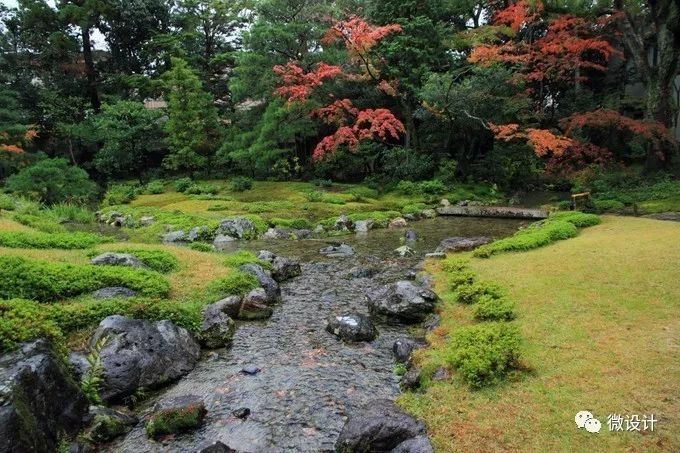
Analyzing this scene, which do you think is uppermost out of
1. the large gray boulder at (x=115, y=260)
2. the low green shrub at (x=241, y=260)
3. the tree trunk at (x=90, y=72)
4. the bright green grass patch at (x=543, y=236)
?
the tree trunk at (x=90, y=72)

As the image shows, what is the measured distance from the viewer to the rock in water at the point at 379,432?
5.67 m

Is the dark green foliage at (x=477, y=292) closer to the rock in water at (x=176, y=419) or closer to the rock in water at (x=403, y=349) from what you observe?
the rock in water at (x=403, y=349)

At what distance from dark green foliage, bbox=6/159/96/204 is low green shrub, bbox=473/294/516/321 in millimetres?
24621

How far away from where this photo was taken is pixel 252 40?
2967 centimetres

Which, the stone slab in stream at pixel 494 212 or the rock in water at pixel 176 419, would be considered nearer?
the rock in water at pixel 176 419

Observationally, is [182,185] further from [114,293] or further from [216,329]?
[216,329]

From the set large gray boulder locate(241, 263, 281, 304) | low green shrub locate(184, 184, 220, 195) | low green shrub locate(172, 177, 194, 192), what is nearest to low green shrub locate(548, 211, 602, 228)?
large gray boulder locate(241, 263, 281, 304)

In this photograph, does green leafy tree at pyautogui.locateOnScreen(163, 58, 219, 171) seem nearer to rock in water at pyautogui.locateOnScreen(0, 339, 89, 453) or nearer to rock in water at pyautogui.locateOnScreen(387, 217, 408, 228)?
rock in water at pyautogui.locateOnScreen(387, 217, 408, 228)

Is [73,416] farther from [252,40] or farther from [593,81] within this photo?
[593,81]

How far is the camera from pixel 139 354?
7684 millimetres

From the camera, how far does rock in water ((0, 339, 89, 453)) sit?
5102 mm

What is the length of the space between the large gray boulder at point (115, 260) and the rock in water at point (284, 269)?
3.96 m

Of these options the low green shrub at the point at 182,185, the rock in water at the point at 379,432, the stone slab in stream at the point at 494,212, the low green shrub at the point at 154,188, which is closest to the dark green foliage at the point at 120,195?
the low green shrub at the point at 154,188

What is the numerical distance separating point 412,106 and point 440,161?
4685mm
